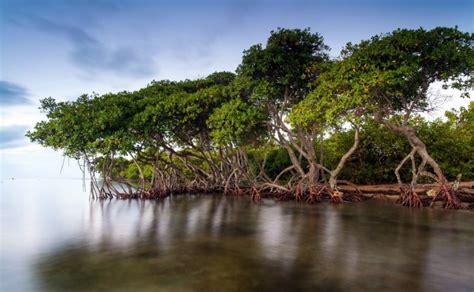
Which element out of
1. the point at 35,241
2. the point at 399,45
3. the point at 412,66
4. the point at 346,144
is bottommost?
the point at 35,241

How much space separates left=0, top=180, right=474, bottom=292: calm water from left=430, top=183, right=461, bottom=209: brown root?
1002mm

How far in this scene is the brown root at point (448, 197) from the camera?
412 inches

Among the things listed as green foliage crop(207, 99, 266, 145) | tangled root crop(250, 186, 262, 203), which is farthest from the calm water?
green foliage crop(207, 99, 266, 145)

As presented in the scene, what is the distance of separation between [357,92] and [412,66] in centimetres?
177

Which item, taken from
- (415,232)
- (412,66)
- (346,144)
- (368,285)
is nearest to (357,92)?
(412,66)

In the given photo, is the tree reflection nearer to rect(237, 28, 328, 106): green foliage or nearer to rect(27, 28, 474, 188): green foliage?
rect(27, 28, 474, 188): green foliage

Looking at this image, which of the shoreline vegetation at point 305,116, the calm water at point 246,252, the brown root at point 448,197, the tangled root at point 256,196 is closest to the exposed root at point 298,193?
the shoreline vegetation at point 305,116

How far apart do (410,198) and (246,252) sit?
8327 mm

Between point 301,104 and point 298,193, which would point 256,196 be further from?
point 301,104

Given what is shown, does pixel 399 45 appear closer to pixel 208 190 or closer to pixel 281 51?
pixel 281 51

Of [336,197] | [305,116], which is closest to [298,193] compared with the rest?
[336,197]

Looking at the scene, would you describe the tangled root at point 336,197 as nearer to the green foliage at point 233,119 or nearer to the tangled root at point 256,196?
the tangled root at point 256,196

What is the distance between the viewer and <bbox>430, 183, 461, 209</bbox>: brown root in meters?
10.5

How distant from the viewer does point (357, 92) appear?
992 centimetres
